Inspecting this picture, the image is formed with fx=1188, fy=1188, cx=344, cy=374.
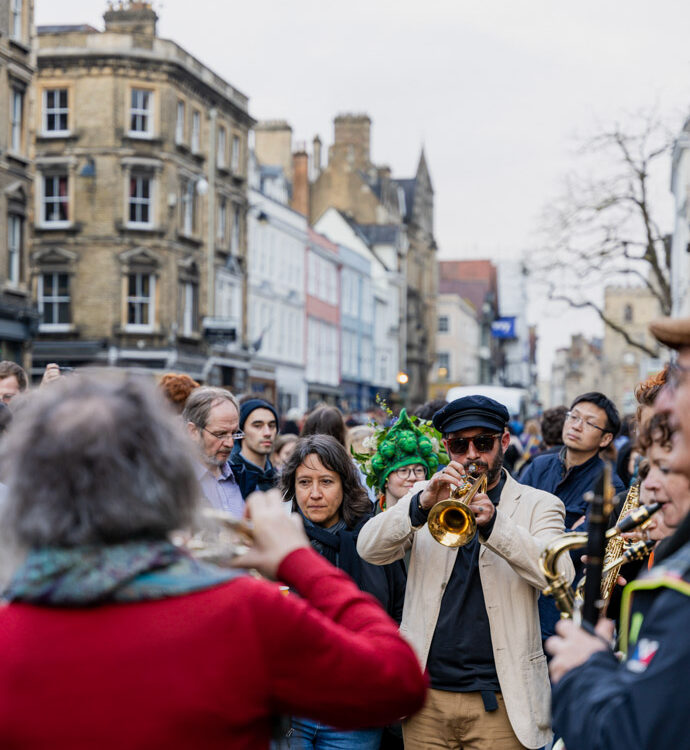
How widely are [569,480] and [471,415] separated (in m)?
2.81

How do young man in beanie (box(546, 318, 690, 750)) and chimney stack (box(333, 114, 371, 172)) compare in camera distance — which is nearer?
young man in beanie (box(546, 318, 690, 750))

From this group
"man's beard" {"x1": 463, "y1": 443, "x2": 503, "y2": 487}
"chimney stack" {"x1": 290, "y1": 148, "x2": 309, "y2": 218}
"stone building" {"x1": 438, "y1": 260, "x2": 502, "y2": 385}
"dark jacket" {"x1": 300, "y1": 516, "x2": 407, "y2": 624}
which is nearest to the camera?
"man's beard" {"x1": 463, "y1": 443, "x2": 503, "y2": 487}

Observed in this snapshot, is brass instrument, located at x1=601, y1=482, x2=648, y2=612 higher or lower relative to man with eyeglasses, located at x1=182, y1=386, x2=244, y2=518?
lower

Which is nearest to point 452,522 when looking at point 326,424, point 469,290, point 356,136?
point 326,424

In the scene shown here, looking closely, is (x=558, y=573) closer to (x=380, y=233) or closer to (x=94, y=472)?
(x=94, y=472)

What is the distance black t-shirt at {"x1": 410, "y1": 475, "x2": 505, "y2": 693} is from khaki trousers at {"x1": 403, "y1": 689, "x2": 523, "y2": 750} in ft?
0.16

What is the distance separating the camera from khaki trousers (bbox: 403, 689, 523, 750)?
4.83 metres

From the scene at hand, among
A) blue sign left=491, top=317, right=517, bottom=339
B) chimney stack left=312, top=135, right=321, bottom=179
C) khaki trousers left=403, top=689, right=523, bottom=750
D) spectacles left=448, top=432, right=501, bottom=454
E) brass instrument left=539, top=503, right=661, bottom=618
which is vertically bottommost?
khaki trousers left=403, top=689, right=523, bottom=750

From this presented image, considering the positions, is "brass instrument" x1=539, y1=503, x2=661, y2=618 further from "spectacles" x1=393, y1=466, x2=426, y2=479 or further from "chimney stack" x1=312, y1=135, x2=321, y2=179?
"chimney stack" x1=312, y1=135, x2=321, y2=179

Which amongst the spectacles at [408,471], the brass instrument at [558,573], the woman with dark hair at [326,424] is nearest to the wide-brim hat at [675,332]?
the brass instrument at [558,573]

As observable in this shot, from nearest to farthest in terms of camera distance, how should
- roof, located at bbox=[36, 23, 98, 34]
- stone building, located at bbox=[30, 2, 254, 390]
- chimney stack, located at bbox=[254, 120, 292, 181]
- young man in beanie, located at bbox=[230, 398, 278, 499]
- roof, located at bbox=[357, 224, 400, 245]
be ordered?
young man in beanie, located at bbox=[230, 398, 278, 499]
stone building, located at bbox=[30, 2, 254, 390]
roof, located at bbox=[36, 23, 98, 34]
chimney stack, located at bbox=[254, 120, 292, 181]
roof, located at bbox=[357, 224, 400, 245]

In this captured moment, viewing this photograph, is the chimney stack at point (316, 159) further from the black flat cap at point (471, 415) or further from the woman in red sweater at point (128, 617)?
the woman in red sweater at point (128, 617)

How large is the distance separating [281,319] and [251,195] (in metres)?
6.42

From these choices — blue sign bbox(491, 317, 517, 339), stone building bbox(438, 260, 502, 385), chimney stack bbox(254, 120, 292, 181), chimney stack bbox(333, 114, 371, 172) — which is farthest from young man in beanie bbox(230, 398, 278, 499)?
blue sign bbox(491, 317, 517, 339)
